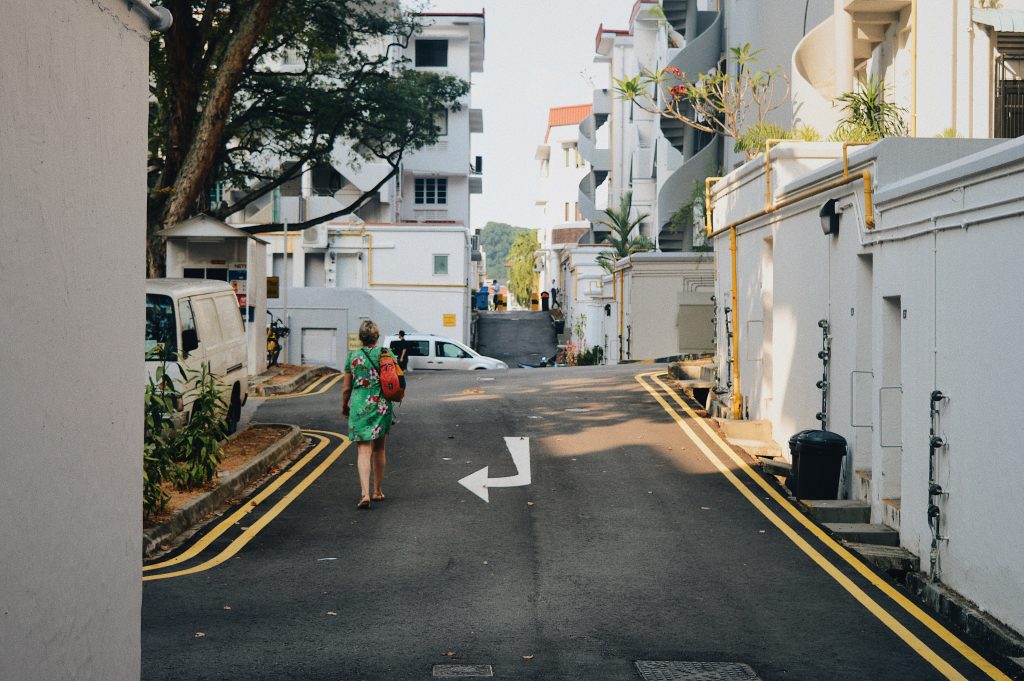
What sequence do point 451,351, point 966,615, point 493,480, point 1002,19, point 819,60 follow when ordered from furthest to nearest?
point 451,351, point 819,60, point 1002,19, point 493,480, point 966,615

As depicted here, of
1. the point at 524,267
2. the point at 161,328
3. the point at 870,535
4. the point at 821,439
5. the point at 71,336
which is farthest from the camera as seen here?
the point at 524,267

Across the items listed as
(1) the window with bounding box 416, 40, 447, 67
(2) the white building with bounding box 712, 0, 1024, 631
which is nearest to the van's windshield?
(2) the white building with bounding box 712, 0, 1024, 631

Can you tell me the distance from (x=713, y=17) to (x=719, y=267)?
17873 mm

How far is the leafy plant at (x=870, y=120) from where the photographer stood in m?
16.3

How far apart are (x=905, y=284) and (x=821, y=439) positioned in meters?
2.43

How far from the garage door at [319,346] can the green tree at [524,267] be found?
55.2 metres

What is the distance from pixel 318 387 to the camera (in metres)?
24.8

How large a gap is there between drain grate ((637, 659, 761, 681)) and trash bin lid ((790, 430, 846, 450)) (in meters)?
5.80

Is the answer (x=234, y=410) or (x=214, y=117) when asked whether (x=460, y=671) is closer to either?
(x=234, y=410)

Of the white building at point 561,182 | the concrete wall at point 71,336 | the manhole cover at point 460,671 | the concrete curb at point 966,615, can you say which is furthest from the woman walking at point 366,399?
the white building at point 561,182

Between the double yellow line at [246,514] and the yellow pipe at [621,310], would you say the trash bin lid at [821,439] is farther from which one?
the yellow pipe at [621,310]

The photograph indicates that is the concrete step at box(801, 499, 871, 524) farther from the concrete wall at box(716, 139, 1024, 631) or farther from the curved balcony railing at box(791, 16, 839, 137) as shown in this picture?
the curved balcony railing at box(791, 16, 839, 137)

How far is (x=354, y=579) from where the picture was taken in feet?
29.6

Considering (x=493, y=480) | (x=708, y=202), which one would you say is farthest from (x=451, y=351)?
(x=493, y=480)
